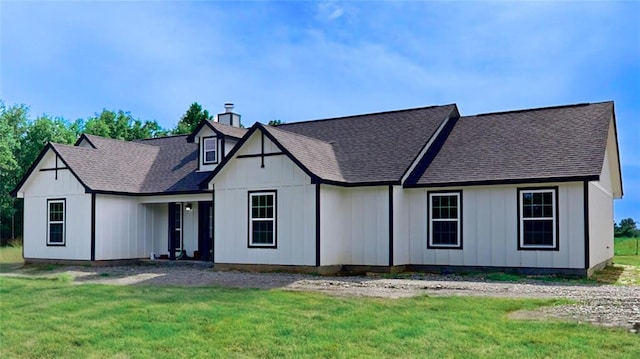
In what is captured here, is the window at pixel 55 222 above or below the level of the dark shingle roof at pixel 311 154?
below

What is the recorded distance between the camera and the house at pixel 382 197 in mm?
18609

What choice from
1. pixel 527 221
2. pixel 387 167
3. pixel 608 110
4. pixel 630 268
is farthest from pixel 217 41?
pixel 630 268

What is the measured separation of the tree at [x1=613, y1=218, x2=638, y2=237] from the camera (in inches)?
1734

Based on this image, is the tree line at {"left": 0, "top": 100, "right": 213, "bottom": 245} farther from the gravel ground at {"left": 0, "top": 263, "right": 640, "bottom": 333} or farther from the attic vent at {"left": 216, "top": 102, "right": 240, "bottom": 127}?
the gravel ground at {"left": 0, "top": 263, "right": 640, "bottom": 333}

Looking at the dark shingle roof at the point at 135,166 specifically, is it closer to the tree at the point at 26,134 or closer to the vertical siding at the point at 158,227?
the vertical siding at the point at 158,227

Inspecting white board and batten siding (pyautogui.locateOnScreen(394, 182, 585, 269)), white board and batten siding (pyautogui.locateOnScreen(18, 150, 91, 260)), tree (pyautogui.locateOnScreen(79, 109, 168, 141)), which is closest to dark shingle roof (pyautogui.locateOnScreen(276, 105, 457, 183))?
white board and batten siding (pyautogui.locateOnScreen(394, 182, 585, 269))

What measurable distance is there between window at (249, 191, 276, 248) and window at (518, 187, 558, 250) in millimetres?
7289

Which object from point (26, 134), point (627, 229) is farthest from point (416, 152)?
point (26, 134)

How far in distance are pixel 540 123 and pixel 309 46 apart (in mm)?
9485

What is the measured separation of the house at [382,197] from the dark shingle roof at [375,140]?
7 centimetres

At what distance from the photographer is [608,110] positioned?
21.1m

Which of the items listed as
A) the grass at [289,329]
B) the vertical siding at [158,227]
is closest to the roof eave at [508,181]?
the grass at [289,329]

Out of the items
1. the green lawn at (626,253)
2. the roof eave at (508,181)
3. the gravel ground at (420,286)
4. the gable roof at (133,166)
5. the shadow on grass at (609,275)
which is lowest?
the green lawn at (626,253)

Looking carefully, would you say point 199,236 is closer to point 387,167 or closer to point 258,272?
Result: point 258,272
